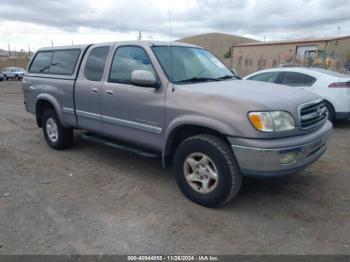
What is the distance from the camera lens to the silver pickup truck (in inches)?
129

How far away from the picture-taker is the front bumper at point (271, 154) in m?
3.20

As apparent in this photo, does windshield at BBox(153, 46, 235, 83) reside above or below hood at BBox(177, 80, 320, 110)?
above

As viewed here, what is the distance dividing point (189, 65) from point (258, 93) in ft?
3.90

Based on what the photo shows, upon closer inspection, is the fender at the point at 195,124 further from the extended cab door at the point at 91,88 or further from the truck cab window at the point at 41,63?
the truck cab window at the point at 41,63

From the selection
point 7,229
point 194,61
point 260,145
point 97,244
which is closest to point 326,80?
point 194,61

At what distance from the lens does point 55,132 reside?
606cm

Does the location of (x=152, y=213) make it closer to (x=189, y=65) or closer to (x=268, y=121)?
(x=268, y=121)

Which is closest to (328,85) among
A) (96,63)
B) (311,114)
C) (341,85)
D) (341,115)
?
(341,85)

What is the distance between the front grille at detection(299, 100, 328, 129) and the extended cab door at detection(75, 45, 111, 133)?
2834 mm

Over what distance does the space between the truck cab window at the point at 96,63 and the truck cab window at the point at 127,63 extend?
258 mm

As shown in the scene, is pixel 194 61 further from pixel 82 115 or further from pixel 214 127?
pixel 82 115

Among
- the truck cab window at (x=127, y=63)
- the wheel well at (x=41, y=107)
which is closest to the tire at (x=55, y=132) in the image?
the wheel well at (x=41, y=107)

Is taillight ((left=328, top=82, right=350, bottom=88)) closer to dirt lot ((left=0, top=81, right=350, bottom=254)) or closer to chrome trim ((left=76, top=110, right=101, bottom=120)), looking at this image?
dirt lot ((left=0, top=81, right=350, bottom=254))

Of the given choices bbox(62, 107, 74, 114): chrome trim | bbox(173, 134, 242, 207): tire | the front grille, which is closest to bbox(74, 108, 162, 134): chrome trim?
bbox(62, 107, 74, 114): chrome trim
